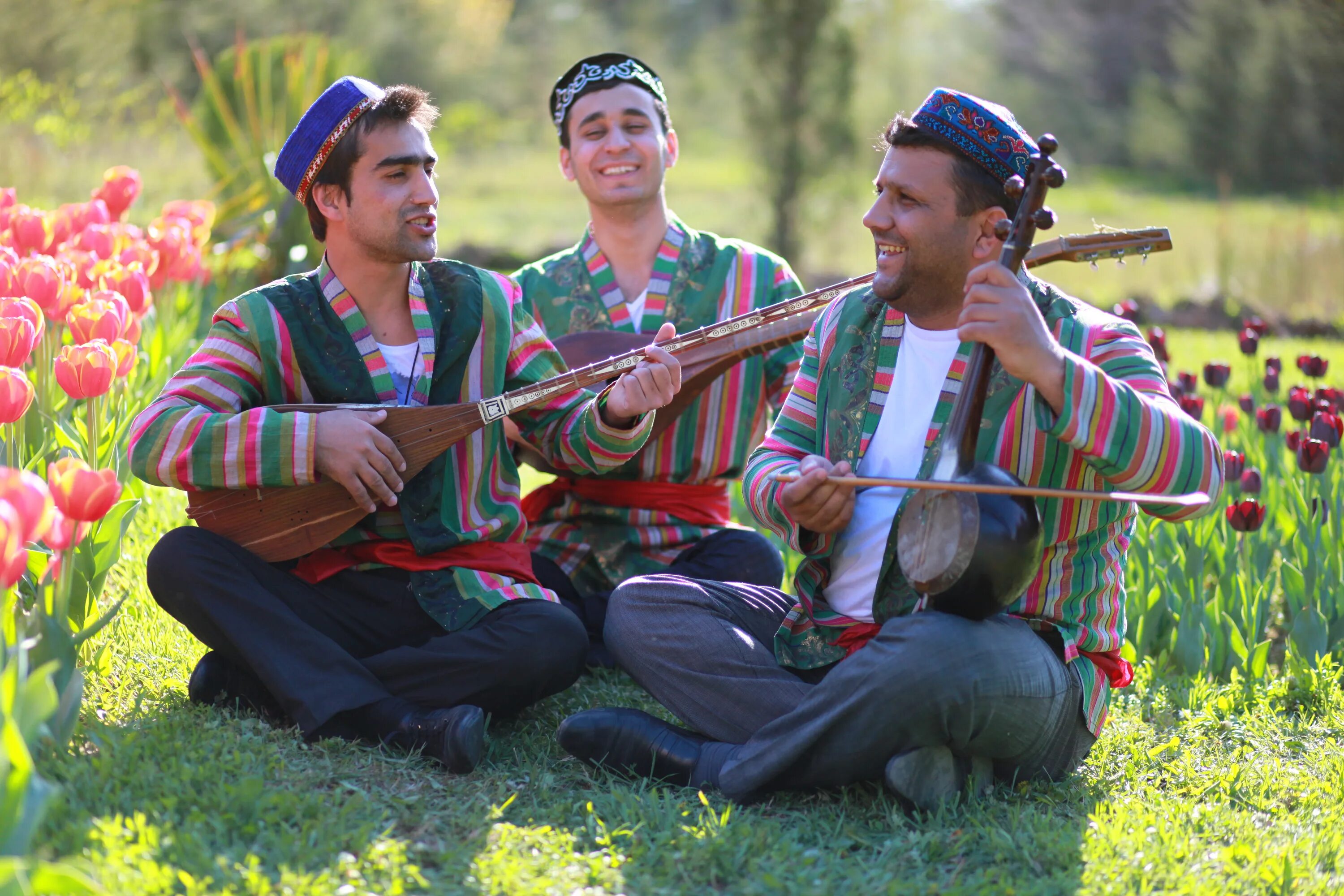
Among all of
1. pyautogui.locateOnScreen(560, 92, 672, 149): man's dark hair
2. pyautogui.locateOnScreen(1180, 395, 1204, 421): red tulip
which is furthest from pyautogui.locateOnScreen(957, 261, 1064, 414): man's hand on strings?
pyautogui.locateOnScreen(1180, 395, 1204, 421): red tulip

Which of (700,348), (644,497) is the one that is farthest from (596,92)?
(644,497)

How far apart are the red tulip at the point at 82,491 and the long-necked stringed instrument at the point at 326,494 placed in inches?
29.0

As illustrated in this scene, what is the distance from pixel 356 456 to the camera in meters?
2.89

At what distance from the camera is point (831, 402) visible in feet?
9.57

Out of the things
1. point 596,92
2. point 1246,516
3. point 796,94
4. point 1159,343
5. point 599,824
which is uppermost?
point 796,94

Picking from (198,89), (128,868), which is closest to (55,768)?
(128,868)

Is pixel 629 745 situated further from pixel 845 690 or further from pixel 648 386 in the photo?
pixel 648 386

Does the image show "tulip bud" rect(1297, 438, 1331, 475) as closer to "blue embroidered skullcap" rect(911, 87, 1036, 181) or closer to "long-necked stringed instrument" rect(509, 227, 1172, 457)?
"long-necked stringed instrument" rect(509, 227, 1172, 457)

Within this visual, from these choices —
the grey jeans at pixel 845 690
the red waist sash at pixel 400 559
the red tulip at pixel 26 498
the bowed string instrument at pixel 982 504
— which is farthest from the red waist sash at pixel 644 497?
the red tulip at pixel 26 498

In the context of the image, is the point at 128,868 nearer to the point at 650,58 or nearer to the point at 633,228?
the point at 633,228

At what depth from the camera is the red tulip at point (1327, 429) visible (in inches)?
155

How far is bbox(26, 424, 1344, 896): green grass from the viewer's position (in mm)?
2275

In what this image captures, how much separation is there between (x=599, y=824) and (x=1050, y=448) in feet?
3.86

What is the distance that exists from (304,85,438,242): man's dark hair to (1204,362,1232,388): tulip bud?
2898 millimetres
